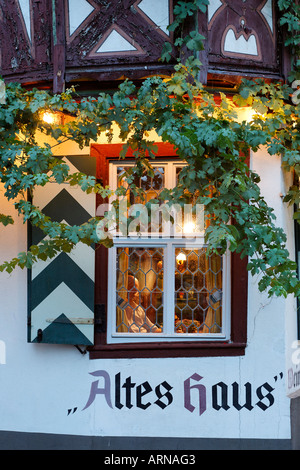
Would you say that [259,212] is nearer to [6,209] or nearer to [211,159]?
[211,159]

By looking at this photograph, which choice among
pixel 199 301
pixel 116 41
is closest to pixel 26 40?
pixel 116 41

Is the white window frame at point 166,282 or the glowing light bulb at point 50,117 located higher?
the glowing light bulb at point 50,117

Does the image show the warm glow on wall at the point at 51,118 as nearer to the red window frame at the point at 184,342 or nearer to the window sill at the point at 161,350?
the red window frame at the point at 184,342

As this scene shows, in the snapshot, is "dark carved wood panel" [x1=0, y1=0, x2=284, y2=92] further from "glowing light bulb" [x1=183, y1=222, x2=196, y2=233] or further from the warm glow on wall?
"glowing light bulb" [x1=183, y1=222, x2=196, y2=233]

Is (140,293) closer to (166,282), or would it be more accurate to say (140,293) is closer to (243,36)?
(166,282)

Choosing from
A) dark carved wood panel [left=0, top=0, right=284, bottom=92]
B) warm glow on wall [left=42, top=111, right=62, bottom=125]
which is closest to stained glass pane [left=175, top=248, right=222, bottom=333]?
dark carved wood panel [left=0, top=0, right=284, bottom=92]

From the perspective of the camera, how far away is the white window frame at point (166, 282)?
6.71m

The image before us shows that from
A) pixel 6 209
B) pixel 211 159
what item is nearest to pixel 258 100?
pixel 211 159

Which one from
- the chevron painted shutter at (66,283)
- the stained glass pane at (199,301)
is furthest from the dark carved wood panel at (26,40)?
the stained glass pane at (199,301)

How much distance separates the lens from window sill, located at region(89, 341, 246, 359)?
6602 millimetres

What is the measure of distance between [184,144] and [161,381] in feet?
7.98

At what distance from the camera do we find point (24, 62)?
20.9 feet

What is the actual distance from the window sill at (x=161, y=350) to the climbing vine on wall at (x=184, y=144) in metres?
1.17
